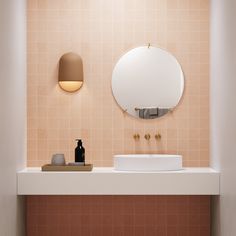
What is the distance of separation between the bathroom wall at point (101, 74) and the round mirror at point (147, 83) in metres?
0.07

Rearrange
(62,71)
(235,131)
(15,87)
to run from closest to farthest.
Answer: (235,131), (15,87), (62,71)

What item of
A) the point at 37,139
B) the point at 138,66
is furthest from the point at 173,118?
the point at 37,139

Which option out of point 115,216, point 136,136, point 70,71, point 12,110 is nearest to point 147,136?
point 136,136

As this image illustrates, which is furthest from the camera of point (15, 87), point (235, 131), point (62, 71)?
point (62, 71)

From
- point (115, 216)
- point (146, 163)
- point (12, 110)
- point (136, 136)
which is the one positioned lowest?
point (115, 216)

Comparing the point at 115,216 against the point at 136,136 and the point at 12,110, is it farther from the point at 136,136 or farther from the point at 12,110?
the point at 12,110

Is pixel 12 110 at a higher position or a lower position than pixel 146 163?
higher

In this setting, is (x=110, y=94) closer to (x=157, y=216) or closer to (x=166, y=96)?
(x=166, y=96)

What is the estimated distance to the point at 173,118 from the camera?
4602mm

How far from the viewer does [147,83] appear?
15.1ft

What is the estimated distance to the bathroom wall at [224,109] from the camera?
12.2ft

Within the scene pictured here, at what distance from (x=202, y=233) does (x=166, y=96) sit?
43.5 inches

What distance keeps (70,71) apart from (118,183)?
962mm

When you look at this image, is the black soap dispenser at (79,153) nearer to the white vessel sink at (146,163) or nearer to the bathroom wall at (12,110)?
the white vessel sink at (146,163)
